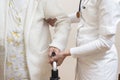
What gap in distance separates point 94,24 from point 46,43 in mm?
289

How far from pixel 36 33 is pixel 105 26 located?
37 cm

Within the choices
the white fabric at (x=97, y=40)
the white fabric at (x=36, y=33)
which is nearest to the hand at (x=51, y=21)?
the white fabric at (x=36, y=33)

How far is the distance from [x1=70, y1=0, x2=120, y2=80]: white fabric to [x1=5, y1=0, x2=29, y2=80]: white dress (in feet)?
0.89

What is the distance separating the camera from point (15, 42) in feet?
4.12

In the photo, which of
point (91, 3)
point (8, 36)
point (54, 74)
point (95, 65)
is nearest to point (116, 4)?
point (91, 3)

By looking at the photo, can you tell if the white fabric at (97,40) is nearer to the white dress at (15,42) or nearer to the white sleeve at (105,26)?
the white sleeve at (105,26)

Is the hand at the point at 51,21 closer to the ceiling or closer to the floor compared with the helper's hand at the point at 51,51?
closer to the ceiling

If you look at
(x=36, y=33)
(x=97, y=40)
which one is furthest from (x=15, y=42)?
(x=97, y=40)

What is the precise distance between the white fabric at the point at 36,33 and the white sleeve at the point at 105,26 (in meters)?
0.21

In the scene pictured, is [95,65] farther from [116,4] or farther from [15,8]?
[15,8]

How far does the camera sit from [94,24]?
1261 millimetres

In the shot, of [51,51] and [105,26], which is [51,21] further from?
[105,26]

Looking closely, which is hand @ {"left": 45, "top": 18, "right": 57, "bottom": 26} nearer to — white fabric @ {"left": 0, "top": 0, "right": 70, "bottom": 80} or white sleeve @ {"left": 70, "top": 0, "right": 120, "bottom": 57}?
white fabric @ {"left": 0, "top": 0, "right": 70, "bottom": 80}

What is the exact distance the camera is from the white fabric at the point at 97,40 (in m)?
1.17
